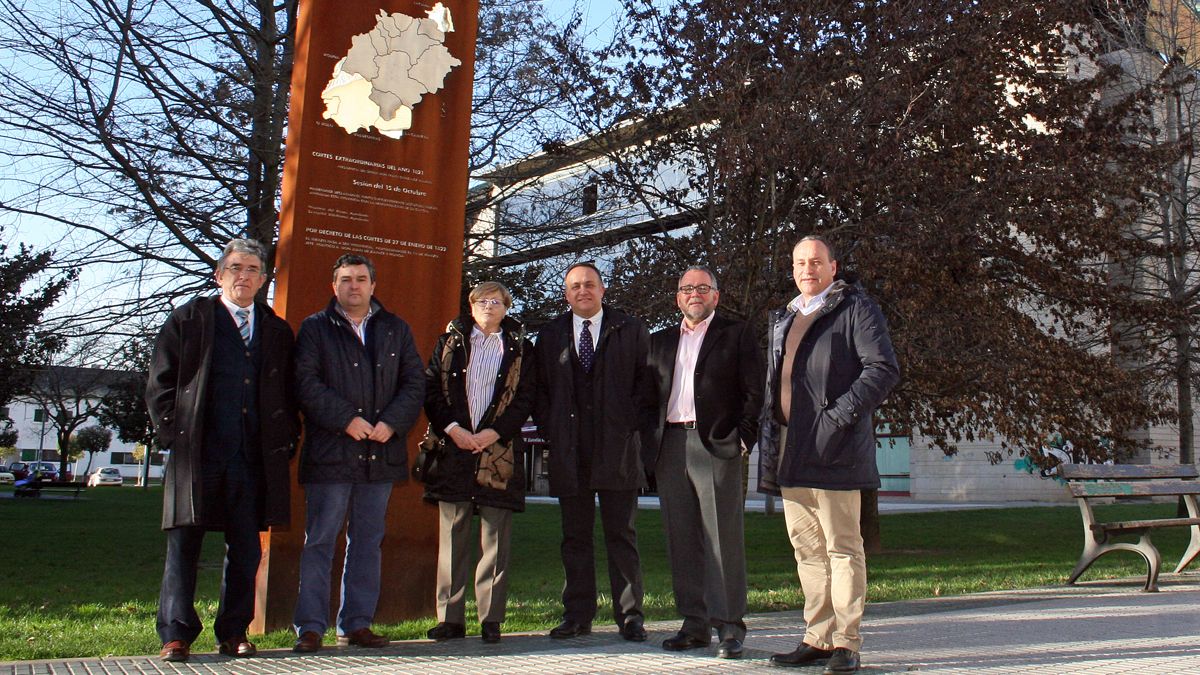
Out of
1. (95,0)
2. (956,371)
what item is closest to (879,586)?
(956,371)

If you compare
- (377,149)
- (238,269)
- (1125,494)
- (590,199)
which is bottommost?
(1125,494)

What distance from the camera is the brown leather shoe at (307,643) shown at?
5.48 metres

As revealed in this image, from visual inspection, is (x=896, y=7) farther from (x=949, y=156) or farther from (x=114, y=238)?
(x=114, y=238)

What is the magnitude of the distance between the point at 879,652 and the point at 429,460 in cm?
259

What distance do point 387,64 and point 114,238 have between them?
18.5ft

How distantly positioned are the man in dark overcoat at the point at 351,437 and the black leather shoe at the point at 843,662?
2.31 m

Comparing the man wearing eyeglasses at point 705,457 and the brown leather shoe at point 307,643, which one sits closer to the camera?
the brown leather shoe at point 307,643

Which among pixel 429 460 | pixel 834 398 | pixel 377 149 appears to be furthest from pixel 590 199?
pixel 834 398

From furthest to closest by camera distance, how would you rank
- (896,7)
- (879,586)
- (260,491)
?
(896,7)
(879,586)
(260,491)

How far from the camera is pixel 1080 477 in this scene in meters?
9.26

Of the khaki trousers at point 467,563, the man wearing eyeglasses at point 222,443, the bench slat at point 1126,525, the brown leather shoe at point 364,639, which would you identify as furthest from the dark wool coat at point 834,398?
the bench slat at point 1126,525

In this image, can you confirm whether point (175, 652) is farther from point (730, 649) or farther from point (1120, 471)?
point (1120, 471)

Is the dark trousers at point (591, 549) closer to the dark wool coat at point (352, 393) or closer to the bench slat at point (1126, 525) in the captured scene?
the dark wool coat at point (352, 393)

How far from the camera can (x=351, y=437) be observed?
571 centimetres
